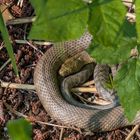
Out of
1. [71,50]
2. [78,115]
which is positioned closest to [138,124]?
[78,115]

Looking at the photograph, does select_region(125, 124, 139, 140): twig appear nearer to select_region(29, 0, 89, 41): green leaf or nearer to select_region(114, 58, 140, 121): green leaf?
select_region(114, 58, 140, 121): green leaf

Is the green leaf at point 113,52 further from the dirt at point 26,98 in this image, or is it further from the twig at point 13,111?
the twig at point 13,111

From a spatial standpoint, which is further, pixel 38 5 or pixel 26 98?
pixel 26 98

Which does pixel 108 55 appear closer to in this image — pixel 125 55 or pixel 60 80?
→ pixel 125 55

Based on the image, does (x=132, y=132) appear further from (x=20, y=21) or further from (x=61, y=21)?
(x=61, y=21)

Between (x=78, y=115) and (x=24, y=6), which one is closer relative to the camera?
(x=78, y=115)

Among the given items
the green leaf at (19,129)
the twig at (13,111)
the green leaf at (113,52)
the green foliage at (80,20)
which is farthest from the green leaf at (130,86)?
the twig at (13,111)

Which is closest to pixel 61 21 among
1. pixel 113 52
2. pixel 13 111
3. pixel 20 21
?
pixel 113 52
